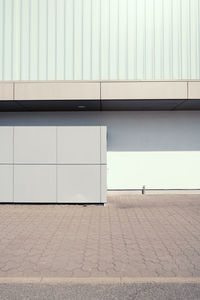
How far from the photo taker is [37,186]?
26.9ft

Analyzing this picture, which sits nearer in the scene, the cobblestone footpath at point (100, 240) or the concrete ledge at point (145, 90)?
the cobblestone footpath at point (100, 240)

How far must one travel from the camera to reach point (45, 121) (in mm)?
10312

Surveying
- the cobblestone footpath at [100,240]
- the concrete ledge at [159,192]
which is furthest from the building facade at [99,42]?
the cobblestone footpath at [100,240]

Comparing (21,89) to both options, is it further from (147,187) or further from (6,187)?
(147,187)

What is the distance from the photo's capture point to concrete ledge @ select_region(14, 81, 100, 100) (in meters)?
8.42

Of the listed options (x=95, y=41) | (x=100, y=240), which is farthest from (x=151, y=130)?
(x=100, y=240)

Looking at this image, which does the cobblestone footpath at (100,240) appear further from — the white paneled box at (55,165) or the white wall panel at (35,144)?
the white wall panel at (35,144)

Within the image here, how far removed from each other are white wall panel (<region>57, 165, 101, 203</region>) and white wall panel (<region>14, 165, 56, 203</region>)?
259 mm

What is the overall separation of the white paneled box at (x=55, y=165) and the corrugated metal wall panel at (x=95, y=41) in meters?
2.27

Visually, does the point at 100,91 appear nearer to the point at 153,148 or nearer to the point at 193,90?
the point at 193,90

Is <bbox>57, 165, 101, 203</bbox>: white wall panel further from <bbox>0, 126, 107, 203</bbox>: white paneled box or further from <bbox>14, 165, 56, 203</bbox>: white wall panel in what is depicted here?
<bbox>14, 165, 56, 203</bbox>: white wall panel

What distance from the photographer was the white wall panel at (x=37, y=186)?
817 cm

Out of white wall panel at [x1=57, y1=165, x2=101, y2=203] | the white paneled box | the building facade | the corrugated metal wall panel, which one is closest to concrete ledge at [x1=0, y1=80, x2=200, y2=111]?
the building facade

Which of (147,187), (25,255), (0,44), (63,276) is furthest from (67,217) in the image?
(0,44)
